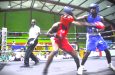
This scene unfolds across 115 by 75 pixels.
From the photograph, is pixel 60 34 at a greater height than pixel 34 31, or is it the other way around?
pixel 34 31

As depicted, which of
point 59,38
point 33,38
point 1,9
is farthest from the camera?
point 1,9

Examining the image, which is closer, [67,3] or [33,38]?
[33,38]

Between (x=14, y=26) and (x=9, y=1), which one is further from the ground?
(x=9, y=1)

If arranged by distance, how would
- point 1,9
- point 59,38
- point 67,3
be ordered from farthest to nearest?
point 1,9
point 67,3
point 59,38

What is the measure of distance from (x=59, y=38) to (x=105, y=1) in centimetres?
965

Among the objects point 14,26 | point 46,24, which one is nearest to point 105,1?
point 46,24

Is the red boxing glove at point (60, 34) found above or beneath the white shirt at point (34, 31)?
beneath

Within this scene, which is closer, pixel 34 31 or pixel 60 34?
pixel 60 34

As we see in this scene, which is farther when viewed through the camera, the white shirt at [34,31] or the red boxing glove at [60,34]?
the white shirt at [34,31]

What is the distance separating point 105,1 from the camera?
1212cm

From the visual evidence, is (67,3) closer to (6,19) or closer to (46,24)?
(46,24)

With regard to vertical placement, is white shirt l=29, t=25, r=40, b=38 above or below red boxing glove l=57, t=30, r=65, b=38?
above

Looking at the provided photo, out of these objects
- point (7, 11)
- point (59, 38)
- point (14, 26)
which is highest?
point (7, 11)

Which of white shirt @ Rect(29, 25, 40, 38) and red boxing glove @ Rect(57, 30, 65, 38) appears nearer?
red boxing glove @ Rect(57, 30, 65, 38)
